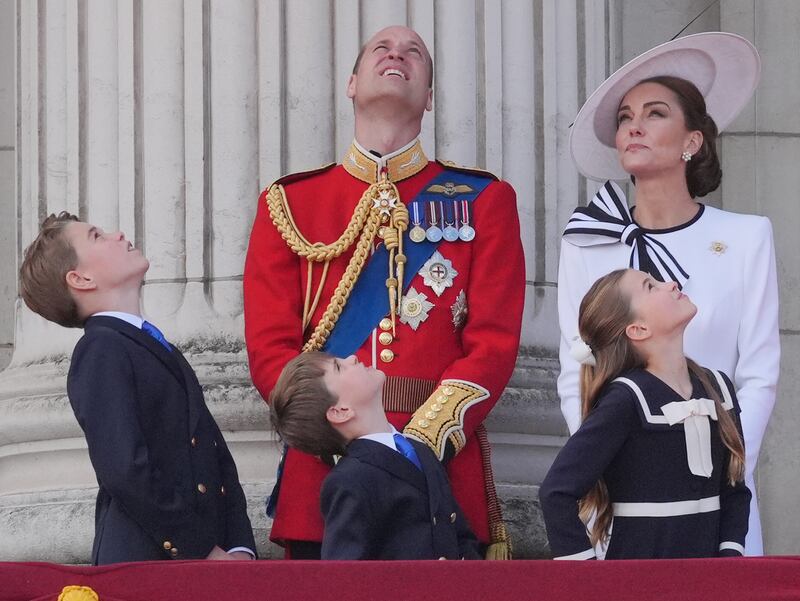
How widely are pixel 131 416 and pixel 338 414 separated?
1.52 feet

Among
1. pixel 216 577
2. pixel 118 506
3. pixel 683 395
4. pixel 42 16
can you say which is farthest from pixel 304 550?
pixel 42 16

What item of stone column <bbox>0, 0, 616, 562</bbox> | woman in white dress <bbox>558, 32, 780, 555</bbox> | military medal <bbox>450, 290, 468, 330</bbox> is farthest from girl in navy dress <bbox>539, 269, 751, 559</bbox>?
stone column <bbox>0, 0, 616, 562</bbox>

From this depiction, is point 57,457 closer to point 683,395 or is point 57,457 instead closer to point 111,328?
point 111,328

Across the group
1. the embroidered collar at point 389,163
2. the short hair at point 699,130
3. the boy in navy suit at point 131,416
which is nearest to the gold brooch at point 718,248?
the short hair at point 699,130

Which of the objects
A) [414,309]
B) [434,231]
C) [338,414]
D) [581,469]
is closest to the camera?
[581,469]

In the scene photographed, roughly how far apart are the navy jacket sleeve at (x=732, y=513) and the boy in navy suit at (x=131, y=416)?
1.08 m

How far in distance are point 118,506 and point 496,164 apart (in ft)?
6.79

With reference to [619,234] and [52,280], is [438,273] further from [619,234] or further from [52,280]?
[52,280]

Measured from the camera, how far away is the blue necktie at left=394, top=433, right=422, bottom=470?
4.32m

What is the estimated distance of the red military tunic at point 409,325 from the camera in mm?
4758

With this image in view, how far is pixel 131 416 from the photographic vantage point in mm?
4219

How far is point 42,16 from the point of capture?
20.2ft

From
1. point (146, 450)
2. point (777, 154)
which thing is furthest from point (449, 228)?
point (777, 154)

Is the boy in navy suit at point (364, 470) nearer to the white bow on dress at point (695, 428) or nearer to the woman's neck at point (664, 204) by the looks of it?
the white bow on dress at point (695, 428)
